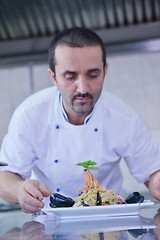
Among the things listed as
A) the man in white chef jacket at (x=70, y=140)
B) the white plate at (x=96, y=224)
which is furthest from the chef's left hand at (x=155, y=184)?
the white plate at (x=96, y=224)

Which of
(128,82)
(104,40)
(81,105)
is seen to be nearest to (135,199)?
(81,105)

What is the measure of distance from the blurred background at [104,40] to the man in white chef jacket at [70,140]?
811 mm

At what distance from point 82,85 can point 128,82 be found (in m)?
1.62

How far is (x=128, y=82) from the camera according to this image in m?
3.26

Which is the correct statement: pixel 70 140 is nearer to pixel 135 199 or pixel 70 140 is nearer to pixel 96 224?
pixel 135 199

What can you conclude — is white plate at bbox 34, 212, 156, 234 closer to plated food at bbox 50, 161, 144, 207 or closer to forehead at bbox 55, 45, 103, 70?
plated food at bbox 50, 161, 144, 207

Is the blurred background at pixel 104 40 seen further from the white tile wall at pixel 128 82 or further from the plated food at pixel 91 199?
the plated food at pixel 91 199

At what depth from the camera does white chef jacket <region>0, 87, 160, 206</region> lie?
188 cm

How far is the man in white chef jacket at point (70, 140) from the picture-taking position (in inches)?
71.3

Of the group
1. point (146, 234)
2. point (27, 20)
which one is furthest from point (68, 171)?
point (27, 20)

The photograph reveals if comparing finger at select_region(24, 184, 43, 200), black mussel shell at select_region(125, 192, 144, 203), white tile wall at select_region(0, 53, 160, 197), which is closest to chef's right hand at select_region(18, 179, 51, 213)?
finger at select_region(24, 184, 43, 200)

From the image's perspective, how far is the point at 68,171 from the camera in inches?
74.2

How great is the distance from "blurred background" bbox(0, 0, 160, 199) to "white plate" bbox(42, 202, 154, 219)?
1483 mm

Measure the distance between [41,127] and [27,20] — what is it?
38.5 inches
